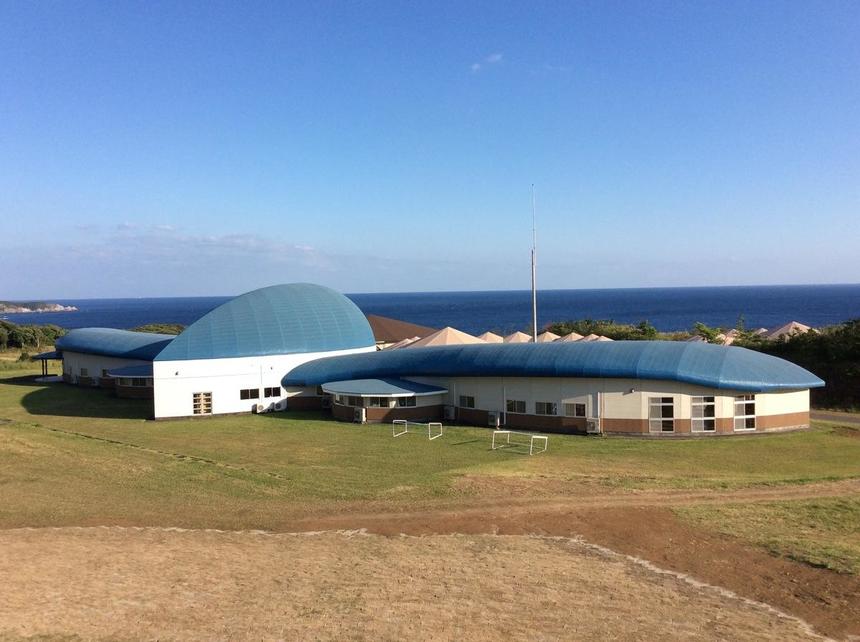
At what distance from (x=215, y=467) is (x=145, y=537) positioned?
28.9 feet

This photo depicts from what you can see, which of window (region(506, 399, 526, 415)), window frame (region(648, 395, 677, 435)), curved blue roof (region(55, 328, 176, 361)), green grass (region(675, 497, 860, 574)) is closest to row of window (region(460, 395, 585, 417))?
window (region(506, 399, 526, 415))

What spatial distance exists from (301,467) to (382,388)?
11.6 m

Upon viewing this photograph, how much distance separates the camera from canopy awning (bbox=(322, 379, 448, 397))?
125ft

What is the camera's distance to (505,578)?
51.9ft

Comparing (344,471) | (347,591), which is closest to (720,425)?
(344,471)

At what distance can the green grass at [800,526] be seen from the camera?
670 inches

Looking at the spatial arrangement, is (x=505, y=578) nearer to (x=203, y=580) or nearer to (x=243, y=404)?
(x=203, y=580)

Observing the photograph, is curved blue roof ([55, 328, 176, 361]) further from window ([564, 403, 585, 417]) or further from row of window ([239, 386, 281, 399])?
window ([564, 403, 585, 417])

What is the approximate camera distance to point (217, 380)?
1687 inches

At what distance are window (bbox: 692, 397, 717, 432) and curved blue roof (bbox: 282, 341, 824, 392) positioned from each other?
97cm

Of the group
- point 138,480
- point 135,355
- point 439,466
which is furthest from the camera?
point 135,355

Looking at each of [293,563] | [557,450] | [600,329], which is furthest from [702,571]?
[600,329]

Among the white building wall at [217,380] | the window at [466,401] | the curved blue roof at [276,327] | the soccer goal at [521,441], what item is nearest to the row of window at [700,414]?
the soccer goal at [521,441]

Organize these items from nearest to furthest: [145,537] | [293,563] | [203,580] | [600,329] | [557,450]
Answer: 1. [203,580]
2. [293,563]
3. [145,537]
4. [557,450]
5. [600,329]
